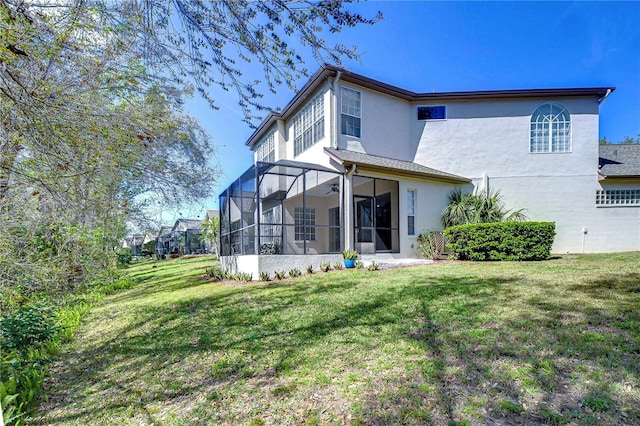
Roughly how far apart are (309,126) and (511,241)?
345 inches

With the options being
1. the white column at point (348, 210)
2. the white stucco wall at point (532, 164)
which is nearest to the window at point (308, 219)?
the white column at point (348, 210)

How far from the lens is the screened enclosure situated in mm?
9766

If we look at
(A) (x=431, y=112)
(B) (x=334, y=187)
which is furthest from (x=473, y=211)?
(B) (x=334, y=187)

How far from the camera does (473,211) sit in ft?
39.3

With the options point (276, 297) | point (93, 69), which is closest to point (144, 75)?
point (93, 69)

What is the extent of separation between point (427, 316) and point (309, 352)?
1.94 meters

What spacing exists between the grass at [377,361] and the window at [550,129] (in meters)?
9.32

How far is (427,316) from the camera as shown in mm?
4516

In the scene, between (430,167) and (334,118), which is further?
(430,167)

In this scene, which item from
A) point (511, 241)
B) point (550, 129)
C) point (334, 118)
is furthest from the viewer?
point (550, 129)

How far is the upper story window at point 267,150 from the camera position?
1648 centimetres

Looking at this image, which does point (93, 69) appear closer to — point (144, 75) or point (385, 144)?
point (144, 75)

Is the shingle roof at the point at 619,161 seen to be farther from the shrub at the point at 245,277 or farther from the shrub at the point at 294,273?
the shrub at the point at 245,277

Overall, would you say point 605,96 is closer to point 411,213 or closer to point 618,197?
point 618,197
